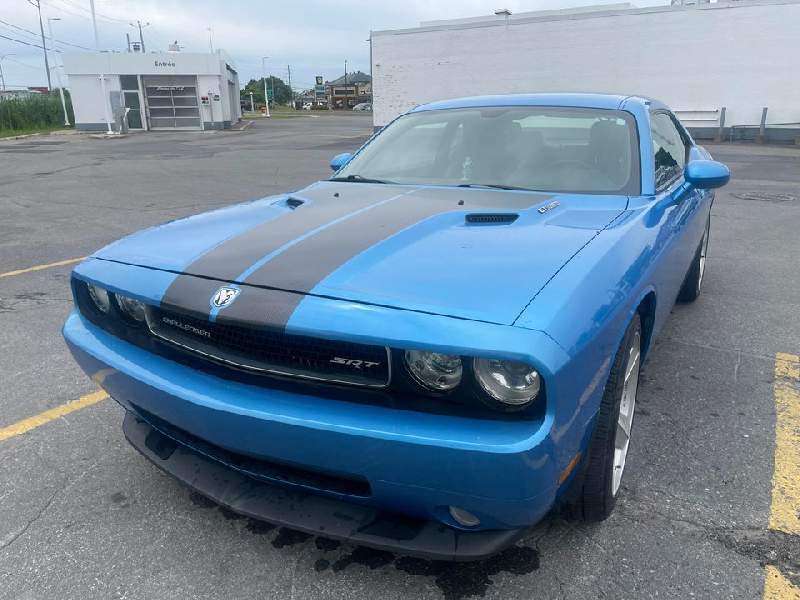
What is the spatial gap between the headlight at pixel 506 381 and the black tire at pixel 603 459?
42cm

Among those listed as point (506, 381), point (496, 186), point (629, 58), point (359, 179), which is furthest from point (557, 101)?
point (629, 58)

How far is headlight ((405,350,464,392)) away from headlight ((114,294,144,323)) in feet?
3.49

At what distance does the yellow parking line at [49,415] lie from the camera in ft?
9.27

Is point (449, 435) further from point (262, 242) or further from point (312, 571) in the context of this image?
point (262, 242)

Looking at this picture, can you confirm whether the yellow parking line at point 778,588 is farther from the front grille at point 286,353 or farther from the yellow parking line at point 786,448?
the front grille at point 286,353

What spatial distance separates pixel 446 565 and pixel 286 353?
0.87m

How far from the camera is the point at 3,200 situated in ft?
32.0

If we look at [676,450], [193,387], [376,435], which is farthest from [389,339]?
[676,450]

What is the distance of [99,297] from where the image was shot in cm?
230

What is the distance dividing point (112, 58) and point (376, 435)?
112 ft

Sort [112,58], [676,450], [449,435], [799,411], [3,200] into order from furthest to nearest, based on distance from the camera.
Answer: [112,58]
[3,200]
[799,411]
[676,450]
[449,435]

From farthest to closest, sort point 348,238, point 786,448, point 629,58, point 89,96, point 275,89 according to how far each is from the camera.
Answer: point 275,89 → point 89,96 → point 629,58 → point 786,448 → point 348,238

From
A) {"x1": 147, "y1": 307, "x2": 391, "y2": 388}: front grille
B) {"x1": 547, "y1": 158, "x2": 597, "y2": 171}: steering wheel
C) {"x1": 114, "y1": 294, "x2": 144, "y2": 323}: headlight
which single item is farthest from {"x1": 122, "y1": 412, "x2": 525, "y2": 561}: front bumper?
{"x1": 547, "y1": 158, "x2": 597, "y2": 171}: steering wheel

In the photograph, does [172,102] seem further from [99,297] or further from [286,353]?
[286,353]
